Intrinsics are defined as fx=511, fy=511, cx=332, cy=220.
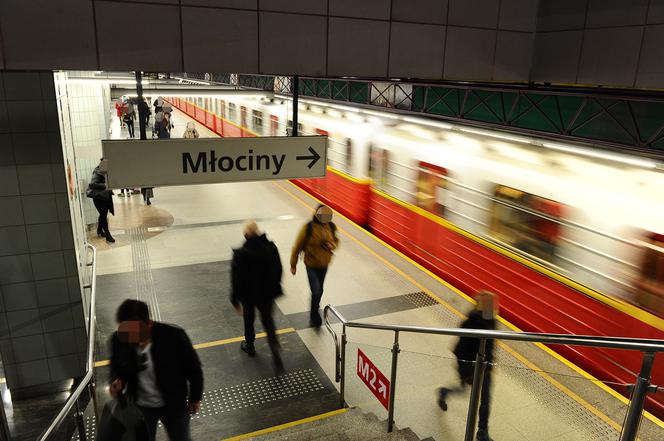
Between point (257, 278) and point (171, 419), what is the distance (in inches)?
80.7

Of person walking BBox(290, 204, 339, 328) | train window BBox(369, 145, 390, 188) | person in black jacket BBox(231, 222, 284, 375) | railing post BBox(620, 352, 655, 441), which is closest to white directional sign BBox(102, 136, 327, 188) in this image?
person in black jacket BBox(231, 222, 284, 375)

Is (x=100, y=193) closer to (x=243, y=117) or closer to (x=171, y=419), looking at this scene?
(x=171, y=419)

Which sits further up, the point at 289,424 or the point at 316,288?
the point at 316,288

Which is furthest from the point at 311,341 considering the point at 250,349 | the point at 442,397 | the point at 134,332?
the point at 134,332

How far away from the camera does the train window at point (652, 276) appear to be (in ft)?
16.2

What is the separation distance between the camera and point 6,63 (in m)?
3.43

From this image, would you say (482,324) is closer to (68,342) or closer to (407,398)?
(407,398)

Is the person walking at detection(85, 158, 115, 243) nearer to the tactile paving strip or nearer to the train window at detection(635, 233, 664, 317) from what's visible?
the tactile paving strip

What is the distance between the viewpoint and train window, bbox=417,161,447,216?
A: 8156mm

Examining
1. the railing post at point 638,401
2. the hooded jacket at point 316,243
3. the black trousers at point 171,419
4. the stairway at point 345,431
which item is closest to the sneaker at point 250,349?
the hooded jacket at point 316,243

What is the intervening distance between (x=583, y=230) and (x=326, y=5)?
3.74m

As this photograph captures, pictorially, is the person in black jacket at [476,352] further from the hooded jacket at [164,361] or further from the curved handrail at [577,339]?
the hooded jacket at [164,361]

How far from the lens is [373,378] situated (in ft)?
16.0

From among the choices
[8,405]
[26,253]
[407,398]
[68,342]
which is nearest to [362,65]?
[407,398]
